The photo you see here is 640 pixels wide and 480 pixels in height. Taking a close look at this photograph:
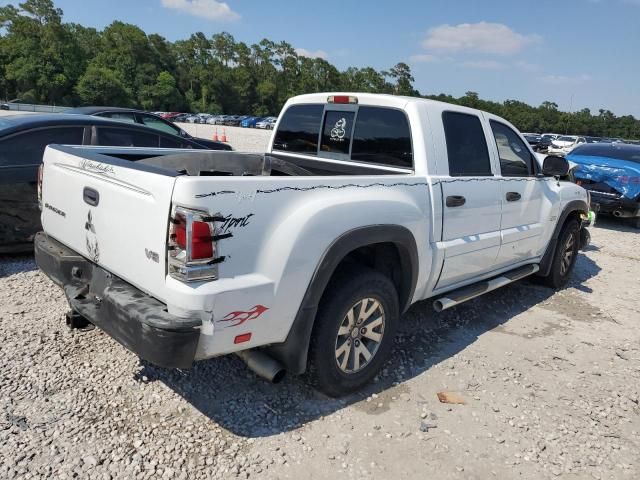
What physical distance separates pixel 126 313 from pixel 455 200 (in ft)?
8.02

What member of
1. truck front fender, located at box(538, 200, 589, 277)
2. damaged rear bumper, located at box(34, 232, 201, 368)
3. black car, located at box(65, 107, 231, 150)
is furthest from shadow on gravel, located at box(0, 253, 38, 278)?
truck front fender, located at box(538, 200, 589, 277)

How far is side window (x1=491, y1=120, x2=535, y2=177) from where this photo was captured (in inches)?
179

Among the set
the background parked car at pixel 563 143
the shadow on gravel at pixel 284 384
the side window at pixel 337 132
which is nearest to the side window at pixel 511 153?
the side window at pixel 337 132

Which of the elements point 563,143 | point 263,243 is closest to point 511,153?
point 263,243

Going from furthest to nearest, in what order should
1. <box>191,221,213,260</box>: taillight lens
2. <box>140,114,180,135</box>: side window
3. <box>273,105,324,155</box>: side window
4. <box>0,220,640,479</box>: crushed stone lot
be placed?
<box>140,114,180,135</box>: side window, <box>273,105,324,155</box>: side window, <box>0,220,640,479</box>: crushed stone lot, <box>191,221,213,260</box>: taillight lens

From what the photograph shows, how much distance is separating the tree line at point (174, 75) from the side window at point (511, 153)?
243ft

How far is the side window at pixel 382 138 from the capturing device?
3766 millimetres

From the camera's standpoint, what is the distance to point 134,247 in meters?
2.61

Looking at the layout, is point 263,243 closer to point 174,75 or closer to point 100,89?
point 100,89

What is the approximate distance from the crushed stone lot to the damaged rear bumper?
1.98 ft

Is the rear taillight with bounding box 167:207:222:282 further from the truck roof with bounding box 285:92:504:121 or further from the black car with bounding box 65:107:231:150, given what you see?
the black car with bounding box 65:107:231:150

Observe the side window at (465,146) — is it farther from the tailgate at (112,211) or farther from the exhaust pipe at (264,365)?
the tailgate at (112,211)

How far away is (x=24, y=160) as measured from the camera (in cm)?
514

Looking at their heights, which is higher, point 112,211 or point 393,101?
point 393,101
